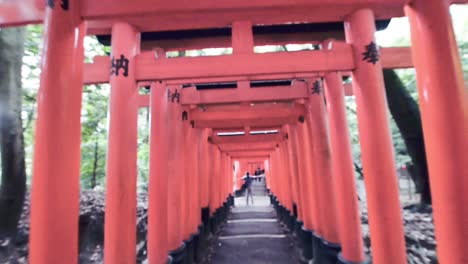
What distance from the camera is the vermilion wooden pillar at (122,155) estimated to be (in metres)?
3.03

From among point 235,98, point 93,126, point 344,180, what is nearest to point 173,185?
point 235,98

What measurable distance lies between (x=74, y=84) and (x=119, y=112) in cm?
87

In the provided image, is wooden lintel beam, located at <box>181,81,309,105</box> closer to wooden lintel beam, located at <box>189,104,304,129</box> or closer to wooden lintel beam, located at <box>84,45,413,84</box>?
wooden lintel beam, located at <box>189,104,304,129</box>

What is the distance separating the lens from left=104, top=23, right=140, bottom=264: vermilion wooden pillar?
303 cm

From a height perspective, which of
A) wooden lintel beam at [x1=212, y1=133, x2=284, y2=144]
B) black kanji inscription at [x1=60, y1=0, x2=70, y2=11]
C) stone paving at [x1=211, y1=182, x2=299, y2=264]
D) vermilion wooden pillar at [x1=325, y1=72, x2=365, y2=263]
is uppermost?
black kanji inscription at [x1=60, y1=0, x2=70, y2=11]

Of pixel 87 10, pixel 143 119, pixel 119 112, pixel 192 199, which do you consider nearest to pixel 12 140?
pixel 192 199

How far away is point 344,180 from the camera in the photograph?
3.88 meters

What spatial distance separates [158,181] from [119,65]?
64.1 inches

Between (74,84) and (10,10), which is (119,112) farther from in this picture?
(10,10)

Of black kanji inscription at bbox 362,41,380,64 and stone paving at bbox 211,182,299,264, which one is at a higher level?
black kanji inscription at bbox 362,41,380,64

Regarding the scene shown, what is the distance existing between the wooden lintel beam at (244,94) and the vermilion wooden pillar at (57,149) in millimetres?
3234

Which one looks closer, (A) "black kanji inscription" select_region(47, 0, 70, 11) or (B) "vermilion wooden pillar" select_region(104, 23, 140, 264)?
(A) "black kanji inscription" select_region(47, 0, 70, 11)

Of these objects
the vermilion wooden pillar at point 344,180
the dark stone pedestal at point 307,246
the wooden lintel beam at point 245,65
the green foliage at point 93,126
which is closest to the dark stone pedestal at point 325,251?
the vermilion wooden pillar at point 344,180

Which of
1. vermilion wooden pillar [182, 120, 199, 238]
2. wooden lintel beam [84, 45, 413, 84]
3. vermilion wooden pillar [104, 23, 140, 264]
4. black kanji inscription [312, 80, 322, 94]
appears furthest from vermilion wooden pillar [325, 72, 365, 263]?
vermilion wooden pillar [182, 120, 199, 238]
